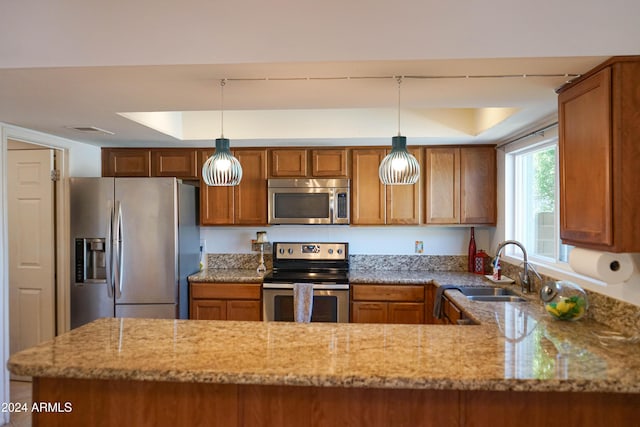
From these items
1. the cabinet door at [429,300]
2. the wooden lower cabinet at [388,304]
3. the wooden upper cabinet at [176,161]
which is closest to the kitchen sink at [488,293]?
the cabinet door at [429,300]

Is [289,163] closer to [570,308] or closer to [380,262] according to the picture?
[380,262]

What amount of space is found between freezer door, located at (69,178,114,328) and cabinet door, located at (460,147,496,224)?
10.4 ft

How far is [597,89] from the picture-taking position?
1667 mm

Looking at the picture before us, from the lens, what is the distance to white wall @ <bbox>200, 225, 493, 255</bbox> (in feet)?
12.9

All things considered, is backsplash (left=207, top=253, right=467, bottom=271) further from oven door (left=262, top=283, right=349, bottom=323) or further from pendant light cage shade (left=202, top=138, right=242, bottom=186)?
pendant light cage shade (left=202, top=138, right=242, bottom=186)

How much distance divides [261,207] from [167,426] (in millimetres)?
2450

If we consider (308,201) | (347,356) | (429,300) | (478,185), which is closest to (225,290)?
(308,201)

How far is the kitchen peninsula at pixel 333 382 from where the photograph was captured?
129 cm

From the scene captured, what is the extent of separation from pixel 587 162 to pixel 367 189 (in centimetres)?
209

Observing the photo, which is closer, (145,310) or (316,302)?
(145,310)

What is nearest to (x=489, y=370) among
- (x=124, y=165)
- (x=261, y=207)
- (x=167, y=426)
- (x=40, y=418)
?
(x=167, y=426)

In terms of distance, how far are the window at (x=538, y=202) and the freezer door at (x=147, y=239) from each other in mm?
2979

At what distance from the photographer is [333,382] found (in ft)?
4.18

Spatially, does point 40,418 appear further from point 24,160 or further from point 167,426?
point 24,160
